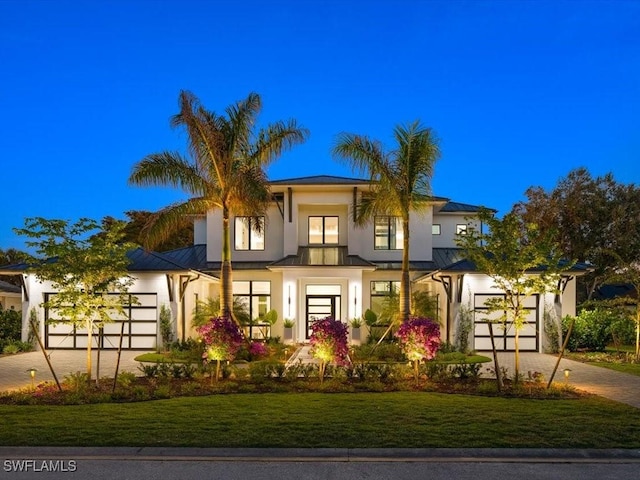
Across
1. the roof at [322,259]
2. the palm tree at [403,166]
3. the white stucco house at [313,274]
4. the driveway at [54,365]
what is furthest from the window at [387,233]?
the driveway at [54,365]

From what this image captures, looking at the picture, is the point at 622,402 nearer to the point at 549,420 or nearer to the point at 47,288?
the point at 549,420

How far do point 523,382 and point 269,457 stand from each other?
738 cm

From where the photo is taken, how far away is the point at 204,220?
27.3 m

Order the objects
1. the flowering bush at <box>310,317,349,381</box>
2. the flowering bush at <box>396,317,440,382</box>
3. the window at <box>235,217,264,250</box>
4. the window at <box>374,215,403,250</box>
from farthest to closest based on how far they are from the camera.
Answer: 1. the window at <box>235,217,264,250</box>
2. the window at <box>374,215,403,250</box>
3. the flowering bush at <box>396,317,440,382</box>
4. the flowering bush at <box>310,317,349,381</box>

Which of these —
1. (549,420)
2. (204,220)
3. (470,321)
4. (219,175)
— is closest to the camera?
(549,420)

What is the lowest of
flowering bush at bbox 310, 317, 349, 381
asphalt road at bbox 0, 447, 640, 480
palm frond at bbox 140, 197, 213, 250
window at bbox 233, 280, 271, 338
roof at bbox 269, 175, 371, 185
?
asphalt road at bbox 0, 447, 640, 480

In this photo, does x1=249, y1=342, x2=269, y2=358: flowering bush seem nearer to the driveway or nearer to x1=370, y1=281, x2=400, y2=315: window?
the driveway

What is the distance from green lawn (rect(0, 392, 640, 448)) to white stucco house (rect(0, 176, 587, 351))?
9.82m

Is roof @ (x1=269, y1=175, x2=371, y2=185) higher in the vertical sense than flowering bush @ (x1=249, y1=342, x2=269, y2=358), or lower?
higher

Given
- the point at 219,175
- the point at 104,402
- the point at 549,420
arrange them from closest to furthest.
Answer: the point at 549,420 < the point at 104,402 < the point at 219,175

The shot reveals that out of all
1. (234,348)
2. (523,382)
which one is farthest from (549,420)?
(234,348)

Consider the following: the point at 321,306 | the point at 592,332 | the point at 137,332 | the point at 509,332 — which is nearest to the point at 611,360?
the point at 592,332

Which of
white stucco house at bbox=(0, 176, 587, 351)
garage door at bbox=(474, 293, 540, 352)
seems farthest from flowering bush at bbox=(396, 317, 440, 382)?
garage door at bbox=(474, 293, 540, 352)

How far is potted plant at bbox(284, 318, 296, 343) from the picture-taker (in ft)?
72.1
